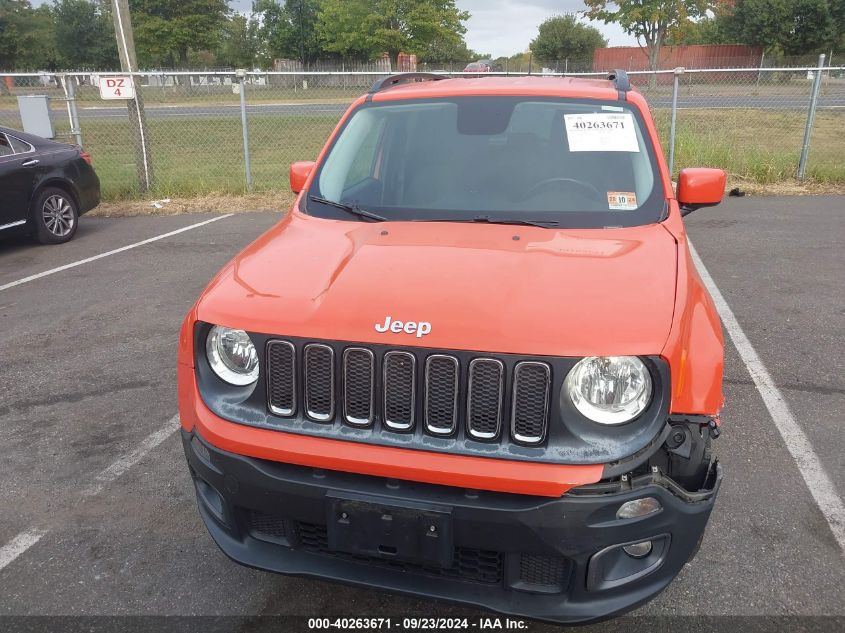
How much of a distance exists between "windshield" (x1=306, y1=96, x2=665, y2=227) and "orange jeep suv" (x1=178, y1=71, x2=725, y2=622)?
1.66 ft

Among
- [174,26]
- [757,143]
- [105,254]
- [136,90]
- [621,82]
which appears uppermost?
[174,26]

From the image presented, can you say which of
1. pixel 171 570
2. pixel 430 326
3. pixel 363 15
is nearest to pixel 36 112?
pixel 171 570

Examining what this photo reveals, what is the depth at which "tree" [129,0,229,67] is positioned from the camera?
1852 inches

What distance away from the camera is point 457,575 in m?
2.21

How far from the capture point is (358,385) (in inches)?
87.0

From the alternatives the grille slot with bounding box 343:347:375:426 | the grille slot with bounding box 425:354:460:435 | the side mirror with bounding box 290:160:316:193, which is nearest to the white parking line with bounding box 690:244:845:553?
the grille slot with bounding box 425:354:460:435

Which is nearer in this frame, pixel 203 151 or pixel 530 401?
pixel 530 401

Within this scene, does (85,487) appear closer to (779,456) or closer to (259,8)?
(779,456)

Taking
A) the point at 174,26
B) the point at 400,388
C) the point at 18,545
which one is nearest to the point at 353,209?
the point at 400,388

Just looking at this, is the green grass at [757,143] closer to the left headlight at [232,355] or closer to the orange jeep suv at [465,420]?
the orange jeep suv at [465,420]

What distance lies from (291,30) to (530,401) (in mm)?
62109

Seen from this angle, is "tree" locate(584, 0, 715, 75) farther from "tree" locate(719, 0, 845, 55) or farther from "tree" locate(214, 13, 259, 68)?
"tree" locate(214, 13, 259, 68)

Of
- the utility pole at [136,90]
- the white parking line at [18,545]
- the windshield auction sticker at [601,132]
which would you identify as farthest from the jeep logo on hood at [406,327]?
the utility pole at [136,90]

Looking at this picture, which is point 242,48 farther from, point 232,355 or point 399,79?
point 232,355
